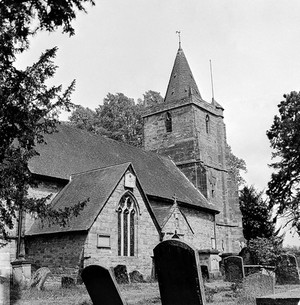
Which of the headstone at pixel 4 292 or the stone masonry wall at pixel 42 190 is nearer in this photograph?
the headstone at pixel 4 292

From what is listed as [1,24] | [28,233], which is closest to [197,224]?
[28,233]

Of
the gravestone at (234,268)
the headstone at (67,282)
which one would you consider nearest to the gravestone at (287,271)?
the gravestone at (234,268)

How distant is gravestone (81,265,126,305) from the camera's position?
7074 mm

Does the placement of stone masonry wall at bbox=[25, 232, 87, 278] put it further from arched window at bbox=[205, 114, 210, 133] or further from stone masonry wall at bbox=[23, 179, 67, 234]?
arched window at bbox=[205, 114, 210, 133]

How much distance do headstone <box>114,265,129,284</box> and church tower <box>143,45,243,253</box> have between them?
14140mm

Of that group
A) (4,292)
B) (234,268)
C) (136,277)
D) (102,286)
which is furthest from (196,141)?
(102,286)

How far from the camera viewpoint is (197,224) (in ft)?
93.4

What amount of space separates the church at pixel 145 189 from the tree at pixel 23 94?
316cm

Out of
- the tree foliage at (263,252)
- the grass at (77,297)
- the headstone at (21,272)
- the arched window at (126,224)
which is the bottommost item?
the grass at (77,297)

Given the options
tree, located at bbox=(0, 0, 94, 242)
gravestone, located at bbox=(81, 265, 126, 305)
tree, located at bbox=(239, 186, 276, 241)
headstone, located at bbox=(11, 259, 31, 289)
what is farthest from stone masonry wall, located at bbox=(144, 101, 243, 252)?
gravestone, located at bbox=(81, 265, 126, 305)

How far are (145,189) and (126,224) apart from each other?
5.00m

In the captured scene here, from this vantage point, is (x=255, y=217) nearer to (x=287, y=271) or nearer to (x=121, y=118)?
(x=121, y=118)

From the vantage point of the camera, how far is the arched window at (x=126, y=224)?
1967 centimetres

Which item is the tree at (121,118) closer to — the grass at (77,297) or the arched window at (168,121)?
the arched window at (168,121)
